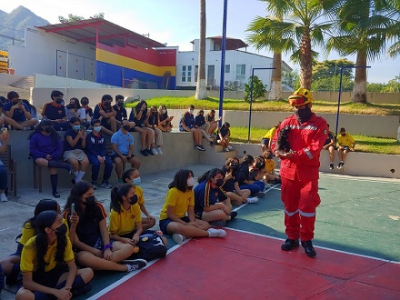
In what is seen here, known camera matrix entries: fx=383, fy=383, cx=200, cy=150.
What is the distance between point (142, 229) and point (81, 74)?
25.4m

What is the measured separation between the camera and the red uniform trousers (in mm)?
4735

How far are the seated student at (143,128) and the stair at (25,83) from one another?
14243 millimetres

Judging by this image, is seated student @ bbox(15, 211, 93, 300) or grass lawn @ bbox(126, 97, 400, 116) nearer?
seated student @ bbox(15, 211, 93, 300)

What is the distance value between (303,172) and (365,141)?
10.6 meters

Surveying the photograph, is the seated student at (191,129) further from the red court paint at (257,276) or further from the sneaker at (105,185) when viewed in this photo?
the red court paint at (257,276)

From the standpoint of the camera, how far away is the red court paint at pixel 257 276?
3.84 metres

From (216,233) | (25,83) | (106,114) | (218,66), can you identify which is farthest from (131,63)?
(216,233)

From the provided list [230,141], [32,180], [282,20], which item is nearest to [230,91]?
[282,20]

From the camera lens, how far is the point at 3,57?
80.3 feet

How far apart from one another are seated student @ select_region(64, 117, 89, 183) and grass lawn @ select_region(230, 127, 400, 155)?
7465mm

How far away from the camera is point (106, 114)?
9312mm

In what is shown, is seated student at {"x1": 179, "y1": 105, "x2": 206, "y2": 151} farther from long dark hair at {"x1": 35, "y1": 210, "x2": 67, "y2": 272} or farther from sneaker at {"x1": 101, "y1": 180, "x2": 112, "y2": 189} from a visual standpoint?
long dark hair at {"x1": 35, "y1": 210, "x2": 67, "y2": 272}

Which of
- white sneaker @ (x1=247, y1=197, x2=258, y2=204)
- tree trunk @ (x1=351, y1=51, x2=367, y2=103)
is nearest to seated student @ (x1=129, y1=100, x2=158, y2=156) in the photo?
white sneaker @ (x1=247, y1=197, x2=258, y2=204)

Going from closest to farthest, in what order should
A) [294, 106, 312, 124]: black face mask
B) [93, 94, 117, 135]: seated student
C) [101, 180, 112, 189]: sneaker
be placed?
1. [294, 106, 312, 124]: black face mask
2. [101, 180, 112, 189]: sneaker
3. [93, 94, 117, 135]: seated student
